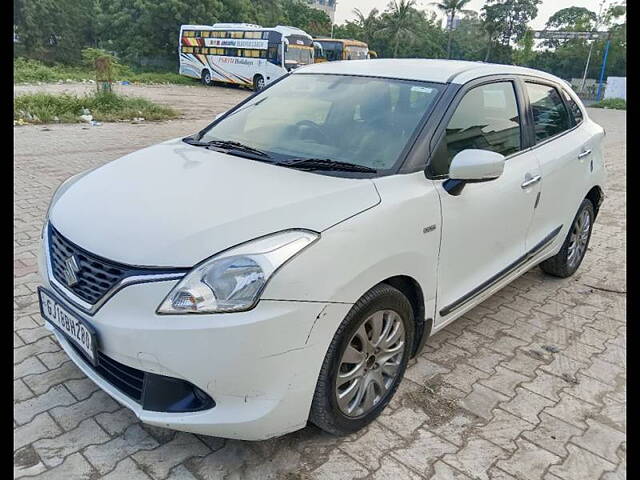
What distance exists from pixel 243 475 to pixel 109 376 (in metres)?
0.70

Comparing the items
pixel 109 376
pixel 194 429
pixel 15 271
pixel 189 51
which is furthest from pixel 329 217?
pixel 189 51

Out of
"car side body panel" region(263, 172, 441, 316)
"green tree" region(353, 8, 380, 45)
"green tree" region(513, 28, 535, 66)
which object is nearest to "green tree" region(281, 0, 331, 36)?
"green tree" region(353, 8, 380, 45)

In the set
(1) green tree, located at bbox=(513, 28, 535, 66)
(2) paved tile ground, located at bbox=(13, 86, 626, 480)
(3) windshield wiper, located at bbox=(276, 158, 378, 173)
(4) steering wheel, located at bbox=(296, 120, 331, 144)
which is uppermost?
(1) green tree, located at bbox=(513, 28, 535, 66)

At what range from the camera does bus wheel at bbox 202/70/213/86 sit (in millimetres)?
29406

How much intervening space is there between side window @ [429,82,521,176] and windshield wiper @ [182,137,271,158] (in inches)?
37.5

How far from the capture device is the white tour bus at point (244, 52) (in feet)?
82.0

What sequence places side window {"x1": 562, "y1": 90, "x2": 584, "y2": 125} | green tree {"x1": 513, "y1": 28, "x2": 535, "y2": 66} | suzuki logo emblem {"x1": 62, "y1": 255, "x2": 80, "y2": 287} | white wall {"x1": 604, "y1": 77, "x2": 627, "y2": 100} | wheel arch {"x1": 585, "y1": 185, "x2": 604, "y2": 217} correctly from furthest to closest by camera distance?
1. green tree {"x1": 513, "y1": 28, "x2": 535, "y2": 66}
2. white wall {"x1": 604, "y1": 77, "x2": 627, "y2": 100}
3. wheel arch {"x1": 585, "y1": 185, "x2": 604, "y2": 217}
4. side window {"x1": 562, "y1": 90, "x2": 584, "y2": 125}
5. suzuki logo emblem {"x1": 62, "y1": 255, "x2": 80, "y2": 287}

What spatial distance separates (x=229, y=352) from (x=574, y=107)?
3719 mm

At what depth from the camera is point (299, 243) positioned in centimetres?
191

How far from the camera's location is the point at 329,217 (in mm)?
2023

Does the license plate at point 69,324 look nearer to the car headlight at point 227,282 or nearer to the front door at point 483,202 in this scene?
the car headlight at point 227,282

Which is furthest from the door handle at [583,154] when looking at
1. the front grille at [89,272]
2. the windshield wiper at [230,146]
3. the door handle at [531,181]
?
the front grille at [89,272]

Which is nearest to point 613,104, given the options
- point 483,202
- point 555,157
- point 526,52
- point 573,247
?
point 526,52

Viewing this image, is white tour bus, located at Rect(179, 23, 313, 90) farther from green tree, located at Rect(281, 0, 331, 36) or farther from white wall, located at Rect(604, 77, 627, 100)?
green tree, located at Rect(281, 0, 331, 36)
